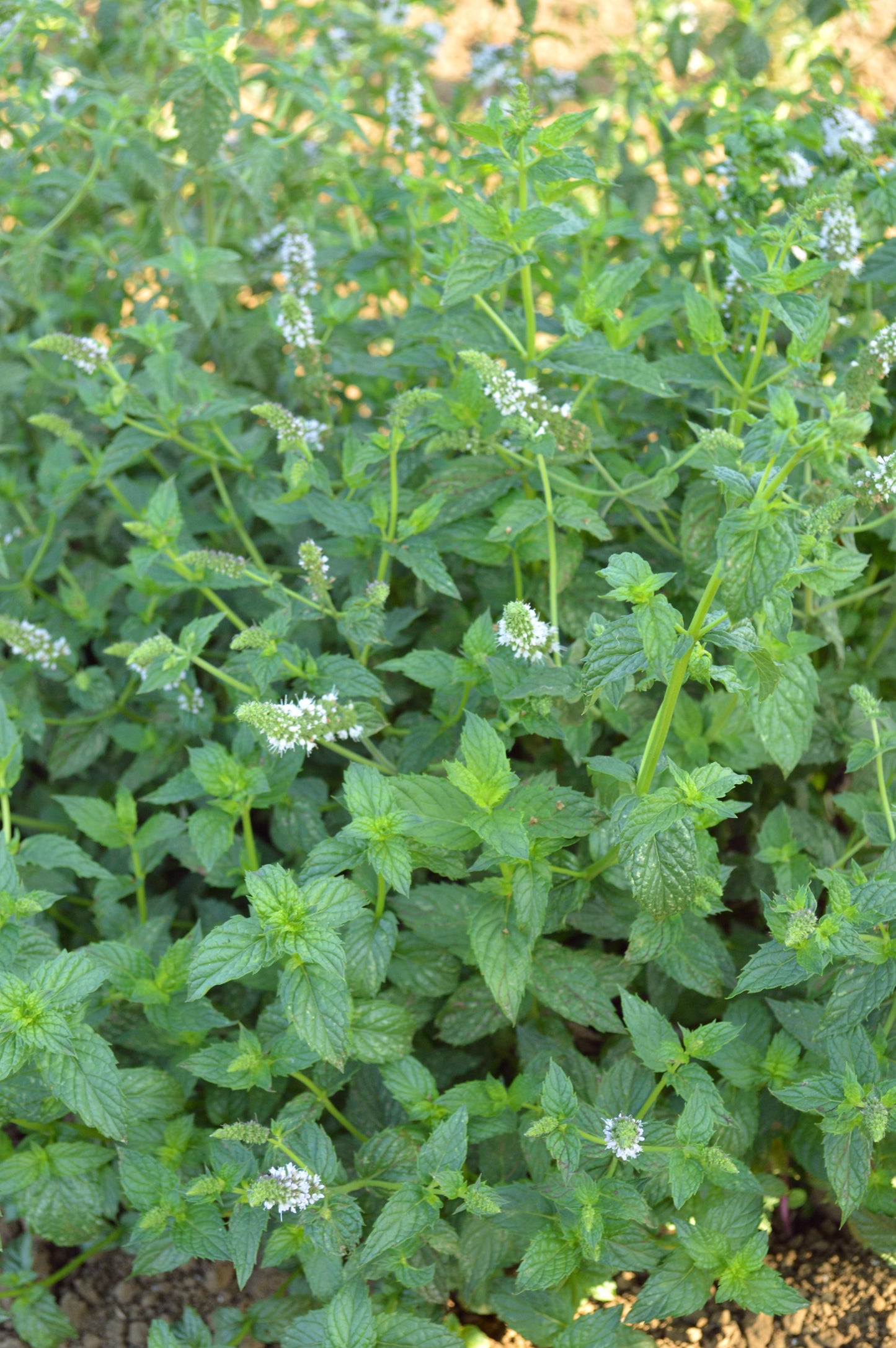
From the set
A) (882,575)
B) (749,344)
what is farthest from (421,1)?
(882,575)

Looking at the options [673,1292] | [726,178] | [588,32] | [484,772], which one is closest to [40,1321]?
[673,1292]

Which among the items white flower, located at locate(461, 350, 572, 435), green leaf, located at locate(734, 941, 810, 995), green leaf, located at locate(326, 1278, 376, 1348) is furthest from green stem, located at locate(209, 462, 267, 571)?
green leaf, located at locate(326, 1278, 376, 1348)

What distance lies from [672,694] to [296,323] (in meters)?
1.33

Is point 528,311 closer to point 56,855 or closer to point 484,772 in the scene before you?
point 484,772

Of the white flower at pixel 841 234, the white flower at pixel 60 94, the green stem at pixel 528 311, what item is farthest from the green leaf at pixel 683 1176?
the white flower at pixel 60 94

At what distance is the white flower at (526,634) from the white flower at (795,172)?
1242mm

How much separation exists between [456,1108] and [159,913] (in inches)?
39.0

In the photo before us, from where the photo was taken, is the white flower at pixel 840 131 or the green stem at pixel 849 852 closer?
the green stem at pixel 849 852

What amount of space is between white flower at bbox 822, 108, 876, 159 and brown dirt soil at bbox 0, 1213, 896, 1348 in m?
2.48

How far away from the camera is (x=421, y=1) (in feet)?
12.2

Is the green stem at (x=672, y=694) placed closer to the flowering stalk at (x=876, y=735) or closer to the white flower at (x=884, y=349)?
the flowering stalk at (x=876, y=735)

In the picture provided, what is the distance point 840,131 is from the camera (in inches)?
105

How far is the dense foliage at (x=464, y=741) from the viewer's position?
6.30 ft

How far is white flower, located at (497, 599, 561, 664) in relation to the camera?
6.57 feet
